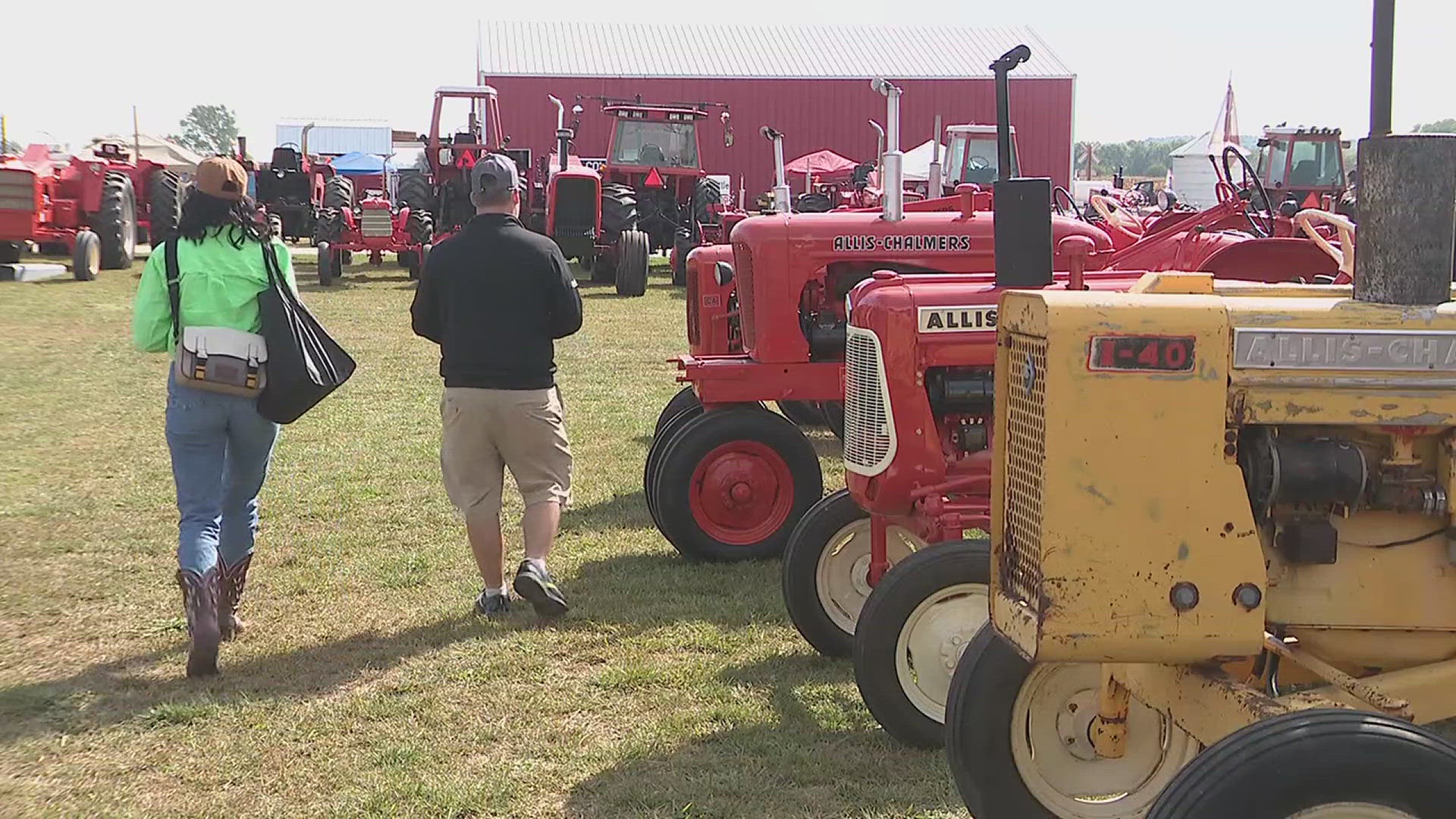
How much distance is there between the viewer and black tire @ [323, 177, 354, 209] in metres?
22.0

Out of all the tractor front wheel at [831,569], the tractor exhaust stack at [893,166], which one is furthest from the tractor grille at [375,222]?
the tractor front wheel at [831,569]

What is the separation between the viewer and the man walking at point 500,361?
5.37 meters

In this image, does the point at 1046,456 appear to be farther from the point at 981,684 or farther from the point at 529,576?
the point at 529,576

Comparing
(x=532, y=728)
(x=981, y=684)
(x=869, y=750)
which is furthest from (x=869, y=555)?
(x=981, y=684)

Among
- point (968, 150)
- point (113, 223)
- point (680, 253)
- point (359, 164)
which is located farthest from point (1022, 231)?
point (359, 164)

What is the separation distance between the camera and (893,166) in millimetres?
5992

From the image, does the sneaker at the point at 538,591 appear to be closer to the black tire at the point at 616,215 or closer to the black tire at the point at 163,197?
the black tire at the point at 616,215

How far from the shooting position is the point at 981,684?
11.3 ft

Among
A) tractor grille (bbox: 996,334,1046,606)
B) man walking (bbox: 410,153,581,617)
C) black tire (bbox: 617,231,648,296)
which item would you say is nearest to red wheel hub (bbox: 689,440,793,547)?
man walking (bbox: 410,153,581,617)

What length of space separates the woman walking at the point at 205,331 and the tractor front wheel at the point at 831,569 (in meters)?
1.79

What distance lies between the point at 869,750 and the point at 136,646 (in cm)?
259

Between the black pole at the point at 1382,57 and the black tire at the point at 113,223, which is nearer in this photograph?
the black pole at the point at 1382,57

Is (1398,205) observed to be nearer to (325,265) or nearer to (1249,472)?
(1249,472)

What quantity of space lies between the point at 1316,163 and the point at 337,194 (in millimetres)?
13654
